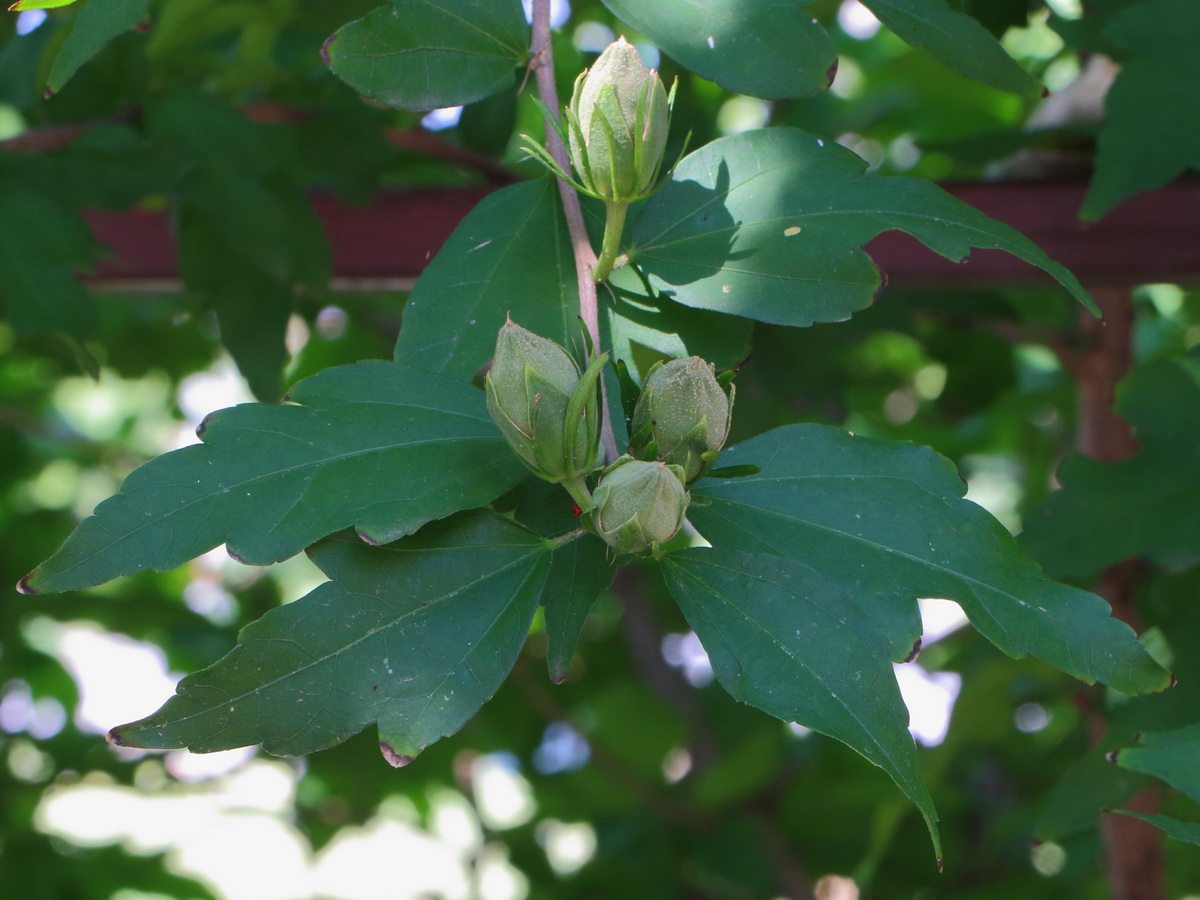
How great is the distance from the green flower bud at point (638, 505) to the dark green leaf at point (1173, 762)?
26cm

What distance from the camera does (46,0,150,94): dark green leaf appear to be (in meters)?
0.50

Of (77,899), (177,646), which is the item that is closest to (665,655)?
(177,646)

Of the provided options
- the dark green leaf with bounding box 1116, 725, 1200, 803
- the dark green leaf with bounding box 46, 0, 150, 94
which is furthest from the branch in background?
the dark green leaf with bounding box 46, 0, 150, 94

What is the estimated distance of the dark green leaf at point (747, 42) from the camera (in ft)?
1.92

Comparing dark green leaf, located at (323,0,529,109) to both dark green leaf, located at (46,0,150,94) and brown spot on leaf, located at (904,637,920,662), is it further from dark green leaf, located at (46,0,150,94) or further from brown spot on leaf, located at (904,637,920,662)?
brown spot on leaf, located at (904,637,920,662)

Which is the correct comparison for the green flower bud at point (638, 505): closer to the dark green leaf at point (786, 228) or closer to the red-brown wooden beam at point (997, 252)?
the dark green leaf at point (786, 228)

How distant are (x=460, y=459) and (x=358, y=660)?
0.32 ft

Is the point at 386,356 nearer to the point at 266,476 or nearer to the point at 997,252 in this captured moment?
the point at 997,252

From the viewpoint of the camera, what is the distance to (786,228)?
0.56 metres

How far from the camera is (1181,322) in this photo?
1.71 m

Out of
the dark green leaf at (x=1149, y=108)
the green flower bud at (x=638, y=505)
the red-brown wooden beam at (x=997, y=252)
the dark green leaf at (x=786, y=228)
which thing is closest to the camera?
the green flower bud at (x=638, y=505)

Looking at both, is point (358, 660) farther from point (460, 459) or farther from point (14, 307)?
point (14, 307)

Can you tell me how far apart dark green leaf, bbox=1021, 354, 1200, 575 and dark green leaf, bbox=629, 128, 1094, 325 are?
1.00ft

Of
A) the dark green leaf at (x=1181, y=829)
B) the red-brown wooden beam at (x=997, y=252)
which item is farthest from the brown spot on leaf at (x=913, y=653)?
the red-brown wooden beam at (x=997, y=252)
